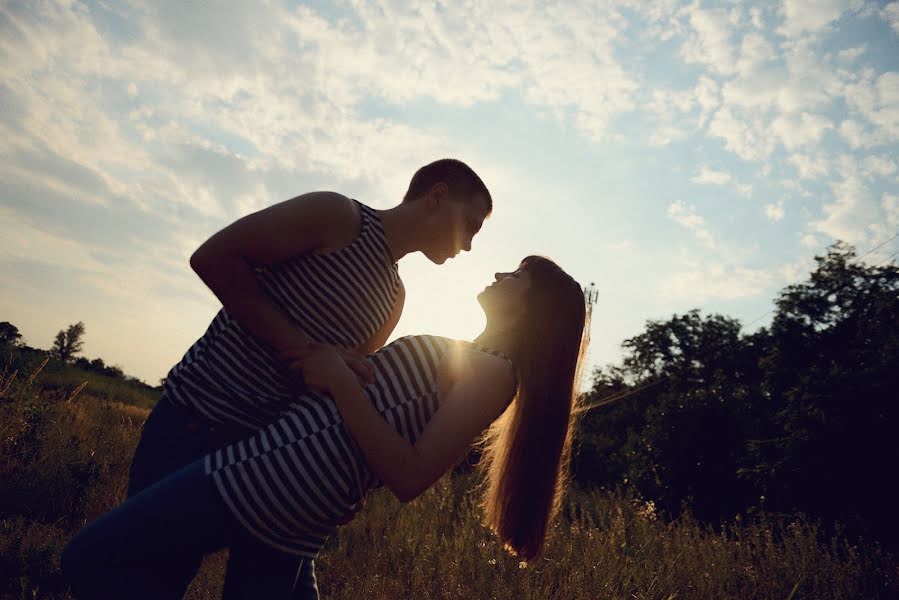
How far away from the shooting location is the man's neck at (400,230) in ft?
5.57

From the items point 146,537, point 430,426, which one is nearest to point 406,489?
point 430,426

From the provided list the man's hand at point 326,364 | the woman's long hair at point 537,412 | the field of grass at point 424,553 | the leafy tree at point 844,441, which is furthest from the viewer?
the leafy tree at point 844,441

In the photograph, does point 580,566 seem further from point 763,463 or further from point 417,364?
point 763,463

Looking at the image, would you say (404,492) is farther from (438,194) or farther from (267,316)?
(438,194)

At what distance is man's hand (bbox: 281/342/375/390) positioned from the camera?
1193mm

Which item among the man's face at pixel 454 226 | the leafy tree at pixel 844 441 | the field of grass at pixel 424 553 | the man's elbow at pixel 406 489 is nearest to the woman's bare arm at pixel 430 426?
the man's elbow at pixel 406 489

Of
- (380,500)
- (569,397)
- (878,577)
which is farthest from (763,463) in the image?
(569,397)

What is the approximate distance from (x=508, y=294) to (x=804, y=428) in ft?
59.8

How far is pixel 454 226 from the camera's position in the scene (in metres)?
1.87

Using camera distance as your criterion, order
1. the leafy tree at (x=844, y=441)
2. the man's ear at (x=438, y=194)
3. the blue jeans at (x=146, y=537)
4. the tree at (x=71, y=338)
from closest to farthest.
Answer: the blue jeans at (x=146, y=537), the man's ear at (x=438, y=194), the leafy tree at (x=844, y=441), the tree at (x=71, y=338)

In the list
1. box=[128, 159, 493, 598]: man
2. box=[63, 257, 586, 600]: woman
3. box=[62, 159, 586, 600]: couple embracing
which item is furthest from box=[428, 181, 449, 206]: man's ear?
box=[63, 257, 586, 600]: woman

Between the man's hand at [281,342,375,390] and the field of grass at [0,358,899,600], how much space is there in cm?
249

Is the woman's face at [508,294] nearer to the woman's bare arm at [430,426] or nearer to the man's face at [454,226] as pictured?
the man's face at [454,226]

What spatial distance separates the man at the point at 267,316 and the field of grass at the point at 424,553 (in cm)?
219
